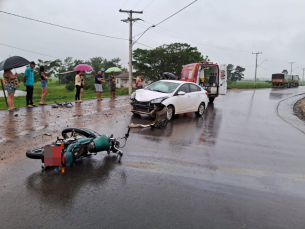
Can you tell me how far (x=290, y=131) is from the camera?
9.14m

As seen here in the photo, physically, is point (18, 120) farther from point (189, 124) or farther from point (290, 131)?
point (290, 131)

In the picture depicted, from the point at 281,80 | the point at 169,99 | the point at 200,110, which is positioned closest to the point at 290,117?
the point at 200,110

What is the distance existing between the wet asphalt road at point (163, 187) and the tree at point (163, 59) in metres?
37.1

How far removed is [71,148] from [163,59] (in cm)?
4030

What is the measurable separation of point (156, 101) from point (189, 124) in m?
1.59

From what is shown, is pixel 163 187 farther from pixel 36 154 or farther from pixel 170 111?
pixel 170 111

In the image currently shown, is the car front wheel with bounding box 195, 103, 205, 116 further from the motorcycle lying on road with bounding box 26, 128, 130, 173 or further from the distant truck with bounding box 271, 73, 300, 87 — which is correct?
the distant truck with bounding box 271, 73, 300, 87

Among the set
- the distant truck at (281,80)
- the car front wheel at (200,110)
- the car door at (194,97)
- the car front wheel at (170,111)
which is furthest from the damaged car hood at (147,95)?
the distant truck at (281,80)

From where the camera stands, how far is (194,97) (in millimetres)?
11227

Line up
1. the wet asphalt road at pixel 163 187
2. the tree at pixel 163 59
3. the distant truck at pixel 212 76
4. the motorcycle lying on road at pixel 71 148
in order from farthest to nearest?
the tree at pixel 163 59, the distant truck at pixel 212 76, the motorcycle lying on road at pixel 71 148, the wet asphalt road at pixel 163 187

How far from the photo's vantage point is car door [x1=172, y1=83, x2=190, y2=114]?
10229 millimetres

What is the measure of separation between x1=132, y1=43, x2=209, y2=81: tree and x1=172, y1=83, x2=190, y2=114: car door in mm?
32764

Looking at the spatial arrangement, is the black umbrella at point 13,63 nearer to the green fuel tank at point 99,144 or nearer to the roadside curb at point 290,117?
the green fuel tank at point 99,144

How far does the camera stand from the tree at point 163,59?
141ft
